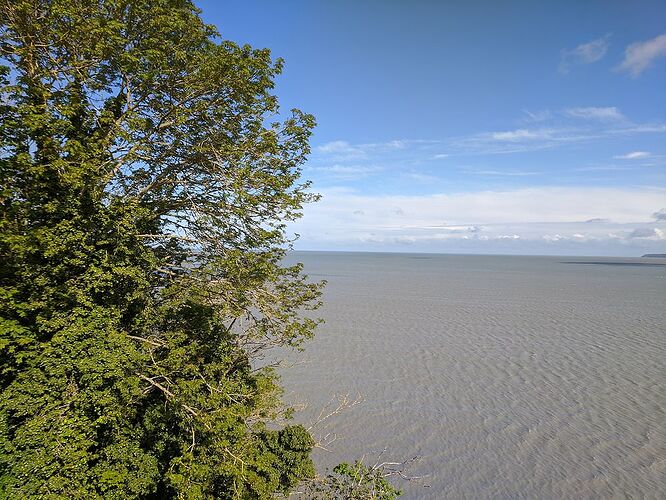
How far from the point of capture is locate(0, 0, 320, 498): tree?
7062mm

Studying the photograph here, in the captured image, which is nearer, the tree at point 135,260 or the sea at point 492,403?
the tree at point 135,260

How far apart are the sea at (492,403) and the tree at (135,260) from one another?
3.53 meters

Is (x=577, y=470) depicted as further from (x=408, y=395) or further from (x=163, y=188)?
(x=163, y=188)

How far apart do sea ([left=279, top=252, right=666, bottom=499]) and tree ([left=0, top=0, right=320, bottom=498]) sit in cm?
353

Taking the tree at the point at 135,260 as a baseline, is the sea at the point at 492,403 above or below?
below

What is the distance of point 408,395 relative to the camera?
55.3 feet

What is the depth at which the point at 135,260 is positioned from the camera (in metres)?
8.57

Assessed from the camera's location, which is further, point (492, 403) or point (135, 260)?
point (492, 403)

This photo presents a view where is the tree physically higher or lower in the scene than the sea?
higher

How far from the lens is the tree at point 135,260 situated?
23.2ft

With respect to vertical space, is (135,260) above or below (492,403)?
above

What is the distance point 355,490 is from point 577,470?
23.6ft

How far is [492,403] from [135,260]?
47.4ft

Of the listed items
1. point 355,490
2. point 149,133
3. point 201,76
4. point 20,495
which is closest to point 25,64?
point 149,133
